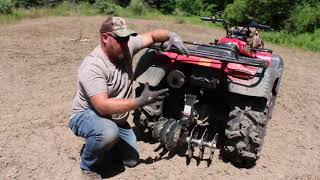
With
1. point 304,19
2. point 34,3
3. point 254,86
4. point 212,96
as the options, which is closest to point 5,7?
point 34,3

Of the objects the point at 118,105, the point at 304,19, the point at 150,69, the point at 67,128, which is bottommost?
the point at 67,128

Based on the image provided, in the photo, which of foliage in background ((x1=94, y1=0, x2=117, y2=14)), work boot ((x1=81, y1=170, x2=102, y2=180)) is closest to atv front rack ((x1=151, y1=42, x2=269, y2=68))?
work boot ((x1=81, y1=170, x2=102, y2=180))

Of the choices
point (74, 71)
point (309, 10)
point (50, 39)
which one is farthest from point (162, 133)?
point (309, 10)

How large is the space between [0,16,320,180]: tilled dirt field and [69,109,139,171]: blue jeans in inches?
5.8

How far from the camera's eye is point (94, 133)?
4172 millimetres

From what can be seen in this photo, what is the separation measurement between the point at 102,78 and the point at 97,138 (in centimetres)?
55

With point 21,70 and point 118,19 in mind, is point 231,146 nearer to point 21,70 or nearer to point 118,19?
point 118,19

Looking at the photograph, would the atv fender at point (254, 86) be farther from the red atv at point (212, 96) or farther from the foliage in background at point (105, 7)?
the foliage in background at point (105, 7)

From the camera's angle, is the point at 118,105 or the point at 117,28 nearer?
the point at 118,105

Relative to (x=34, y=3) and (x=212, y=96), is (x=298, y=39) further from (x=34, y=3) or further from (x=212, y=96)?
(x=34, y=3)

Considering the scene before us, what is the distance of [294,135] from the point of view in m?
5.71

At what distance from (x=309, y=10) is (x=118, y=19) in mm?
12037

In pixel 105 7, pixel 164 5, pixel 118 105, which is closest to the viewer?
pixel 118 105

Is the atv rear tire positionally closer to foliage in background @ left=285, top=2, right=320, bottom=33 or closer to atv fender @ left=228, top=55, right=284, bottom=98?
atv fender @ left=228, top=55, right=284, bottom=98
